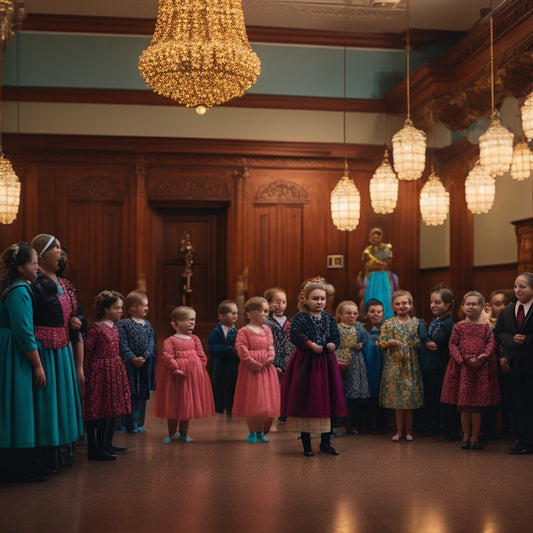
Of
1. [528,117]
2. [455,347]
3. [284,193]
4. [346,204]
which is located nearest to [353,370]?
[455,347]

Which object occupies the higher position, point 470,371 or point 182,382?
point 470,371

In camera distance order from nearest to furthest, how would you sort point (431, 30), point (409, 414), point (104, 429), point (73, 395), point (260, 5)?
point (73, 395), point (104, 429), point (409, 414), point (260, 5), point (431, 30)

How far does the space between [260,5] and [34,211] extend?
503cm

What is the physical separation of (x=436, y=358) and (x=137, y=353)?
109 inches

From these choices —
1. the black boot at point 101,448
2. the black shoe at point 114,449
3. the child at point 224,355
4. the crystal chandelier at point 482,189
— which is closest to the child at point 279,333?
the child at point 224,355

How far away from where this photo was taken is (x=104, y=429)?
597cm

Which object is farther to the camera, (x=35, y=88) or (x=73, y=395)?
(x=35, y=88)

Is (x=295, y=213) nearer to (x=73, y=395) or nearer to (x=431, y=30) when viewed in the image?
(x=431, y=30)

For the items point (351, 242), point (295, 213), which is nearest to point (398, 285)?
point (351, 242)

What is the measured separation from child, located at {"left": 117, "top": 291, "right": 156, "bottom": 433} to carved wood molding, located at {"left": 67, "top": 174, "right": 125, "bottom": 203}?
6.21 m

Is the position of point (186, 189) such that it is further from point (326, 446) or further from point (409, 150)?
point (326, 446)

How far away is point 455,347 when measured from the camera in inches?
262

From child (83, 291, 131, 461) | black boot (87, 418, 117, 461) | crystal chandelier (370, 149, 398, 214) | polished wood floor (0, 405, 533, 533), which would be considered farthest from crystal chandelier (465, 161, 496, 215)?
black boot (87, 418, 117, 461)

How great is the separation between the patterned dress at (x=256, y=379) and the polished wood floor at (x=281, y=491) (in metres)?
0.32
